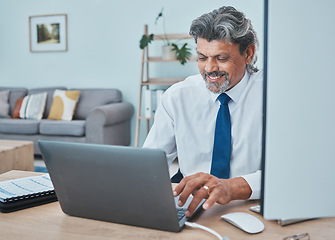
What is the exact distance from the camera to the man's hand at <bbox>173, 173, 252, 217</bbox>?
86cm

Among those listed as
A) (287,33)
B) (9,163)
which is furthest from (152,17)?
(287,33)

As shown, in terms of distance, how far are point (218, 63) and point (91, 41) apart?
368cm

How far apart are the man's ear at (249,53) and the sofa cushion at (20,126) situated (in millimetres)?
3256

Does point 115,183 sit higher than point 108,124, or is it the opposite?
point 115,183

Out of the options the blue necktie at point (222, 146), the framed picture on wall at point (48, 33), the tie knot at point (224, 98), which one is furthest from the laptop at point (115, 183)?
the framed picture on wall at point (48, 33)

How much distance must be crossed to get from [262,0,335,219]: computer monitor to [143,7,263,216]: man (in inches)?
28.4

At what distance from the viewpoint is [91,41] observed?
4.76 metres

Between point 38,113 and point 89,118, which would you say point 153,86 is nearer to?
point 89,118

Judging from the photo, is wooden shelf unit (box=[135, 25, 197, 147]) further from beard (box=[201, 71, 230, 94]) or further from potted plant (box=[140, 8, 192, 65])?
beard (box=[201, 71, 230, 94])

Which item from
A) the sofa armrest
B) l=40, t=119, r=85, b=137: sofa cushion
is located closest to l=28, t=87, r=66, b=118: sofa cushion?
A: l=40, t=119, r=85, b=137: sofa cushion

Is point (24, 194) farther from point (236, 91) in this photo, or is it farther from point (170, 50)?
point (170, 50)

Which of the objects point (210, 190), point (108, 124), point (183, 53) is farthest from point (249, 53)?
point (108, 124)

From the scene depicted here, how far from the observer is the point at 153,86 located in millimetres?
4594

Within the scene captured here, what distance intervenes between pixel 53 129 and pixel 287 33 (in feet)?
12.6
